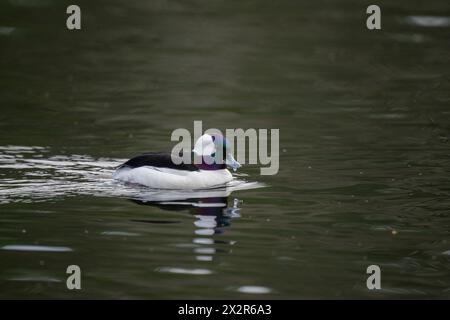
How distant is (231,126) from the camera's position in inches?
718

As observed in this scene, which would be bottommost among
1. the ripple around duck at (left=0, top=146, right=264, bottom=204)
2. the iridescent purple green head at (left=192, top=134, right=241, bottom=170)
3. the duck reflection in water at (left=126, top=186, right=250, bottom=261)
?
the duck reflection in water at (left=126, top=186, right=250, bottom=261)

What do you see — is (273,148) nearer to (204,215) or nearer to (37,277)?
(204,215)

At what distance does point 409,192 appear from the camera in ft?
45.7

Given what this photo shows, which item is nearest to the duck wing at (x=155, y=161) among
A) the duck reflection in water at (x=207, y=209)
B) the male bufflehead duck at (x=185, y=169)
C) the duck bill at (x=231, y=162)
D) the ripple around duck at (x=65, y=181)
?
the male bufflehead duck at (x=185, y=169)

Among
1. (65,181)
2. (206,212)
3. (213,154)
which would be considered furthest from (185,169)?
(65,181)

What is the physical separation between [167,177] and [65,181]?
1392 mm

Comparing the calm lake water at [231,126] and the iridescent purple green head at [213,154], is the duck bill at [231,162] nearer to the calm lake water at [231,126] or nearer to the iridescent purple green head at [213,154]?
the iridescent purple green head at [213,154]

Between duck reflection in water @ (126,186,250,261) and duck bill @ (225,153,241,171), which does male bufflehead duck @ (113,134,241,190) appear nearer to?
duck bill @ (225,153,241,171)

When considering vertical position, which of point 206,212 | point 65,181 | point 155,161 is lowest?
point 206,212

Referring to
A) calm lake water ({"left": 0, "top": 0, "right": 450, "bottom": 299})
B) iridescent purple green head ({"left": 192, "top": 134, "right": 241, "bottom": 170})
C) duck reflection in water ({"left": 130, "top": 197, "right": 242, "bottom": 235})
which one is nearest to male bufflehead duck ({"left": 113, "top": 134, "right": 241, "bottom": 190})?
iridescent purple green head ({"left": 192, "top": 134, "right": 241, "bottom": 170})

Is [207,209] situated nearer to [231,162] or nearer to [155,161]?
[155,161]

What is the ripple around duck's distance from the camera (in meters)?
13.9

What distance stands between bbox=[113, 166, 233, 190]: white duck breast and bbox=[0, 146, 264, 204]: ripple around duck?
0.32ft
